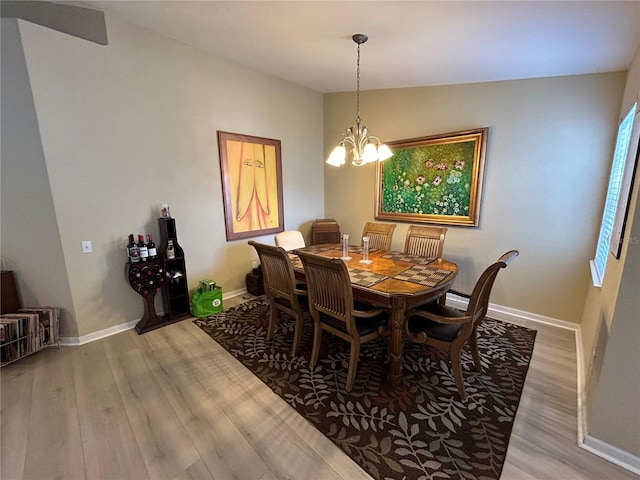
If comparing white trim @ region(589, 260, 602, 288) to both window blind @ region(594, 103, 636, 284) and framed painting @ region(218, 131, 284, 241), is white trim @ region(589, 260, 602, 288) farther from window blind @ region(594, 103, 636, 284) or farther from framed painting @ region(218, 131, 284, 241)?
framed painting @ region(218, 131, 284, 241)

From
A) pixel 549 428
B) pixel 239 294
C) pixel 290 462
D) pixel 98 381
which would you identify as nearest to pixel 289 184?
pixel 239 294

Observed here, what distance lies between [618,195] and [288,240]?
286cm

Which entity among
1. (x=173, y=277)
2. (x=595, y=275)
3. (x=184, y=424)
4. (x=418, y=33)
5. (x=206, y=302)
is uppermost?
(x=418, y=33)

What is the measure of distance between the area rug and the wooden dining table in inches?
10.3

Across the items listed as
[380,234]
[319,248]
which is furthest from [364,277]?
[380,234]

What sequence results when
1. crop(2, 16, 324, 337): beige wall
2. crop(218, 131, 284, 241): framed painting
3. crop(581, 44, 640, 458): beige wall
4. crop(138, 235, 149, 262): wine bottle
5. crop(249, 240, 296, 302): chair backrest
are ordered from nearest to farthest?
crop(581, 44, 640, 458): beige wall < crop(249, 240, 296, 302): chair backrest < crop(2, 16, 324, 337): beige wall < crop(138, 235, 149, 262): wine bottle < crop(218, 131, 284, 241): framed painting

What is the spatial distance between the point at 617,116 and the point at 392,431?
316cm

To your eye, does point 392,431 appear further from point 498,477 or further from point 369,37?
point 369,37

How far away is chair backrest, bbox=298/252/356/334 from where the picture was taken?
1808 mm

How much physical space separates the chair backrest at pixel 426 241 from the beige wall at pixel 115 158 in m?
2.31

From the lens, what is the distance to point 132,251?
2.71 metres

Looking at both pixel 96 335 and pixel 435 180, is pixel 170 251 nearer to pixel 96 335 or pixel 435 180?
pixel 96 335

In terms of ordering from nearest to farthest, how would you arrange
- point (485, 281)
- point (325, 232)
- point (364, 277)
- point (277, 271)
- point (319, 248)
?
1. point (485, 281)
2. point (364, 277)
3. point (277, 271)
4. point (319, 248)
5. point (325, 232)

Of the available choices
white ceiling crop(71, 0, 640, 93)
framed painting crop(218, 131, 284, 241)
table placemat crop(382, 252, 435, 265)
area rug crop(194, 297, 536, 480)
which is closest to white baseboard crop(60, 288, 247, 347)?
area rug crop(194, 297, 536, 480)
